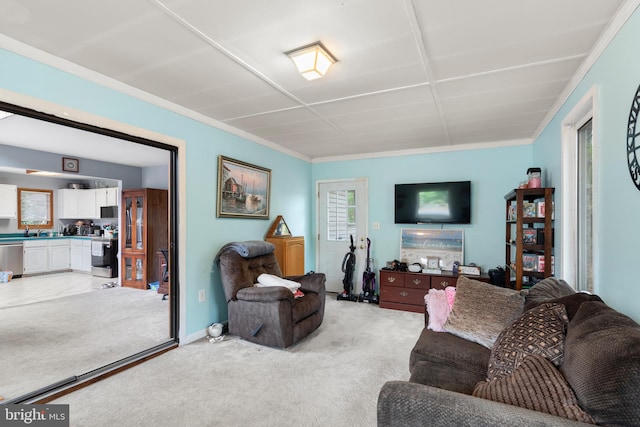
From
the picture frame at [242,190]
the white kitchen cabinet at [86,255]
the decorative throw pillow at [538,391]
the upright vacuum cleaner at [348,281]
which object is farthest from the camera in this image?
the white kitchen cabinet at [86,255]

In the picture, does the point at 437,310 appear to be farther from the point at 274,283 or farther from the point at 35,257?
the point at 35,257

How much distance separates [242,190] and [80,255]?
5536mm

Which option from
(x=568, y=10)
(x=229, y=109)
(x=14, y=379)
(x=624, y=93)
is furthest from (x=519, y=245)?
(x=14, y=379)

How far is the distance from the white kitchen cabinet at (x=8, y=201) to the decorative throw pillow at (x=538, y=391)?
344 inches

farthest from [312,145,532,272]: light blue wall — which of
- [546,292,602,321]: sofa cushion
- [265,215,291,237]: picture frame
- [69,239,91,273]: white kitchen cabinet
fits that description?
[69,239,91,273]: white kitchen cabinet

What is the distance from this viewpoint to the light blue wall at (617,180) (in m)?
Answer: 1.53

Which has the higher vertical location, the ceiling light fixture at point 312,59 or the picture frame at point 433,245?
the ceiling light fixture at point 312,59

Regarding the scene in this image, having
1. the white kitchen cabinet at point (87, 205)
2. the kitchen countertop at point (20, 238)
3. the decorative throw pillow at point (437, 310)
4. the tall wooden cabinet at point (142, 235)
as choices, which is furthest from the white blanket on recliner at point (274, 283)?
the white kitchen cabinet at point (87, 205)

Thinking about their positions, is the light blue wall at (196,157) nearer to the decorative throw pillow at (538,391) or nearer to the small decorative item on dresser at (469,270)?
the small decorative item on dresser at (469,270)

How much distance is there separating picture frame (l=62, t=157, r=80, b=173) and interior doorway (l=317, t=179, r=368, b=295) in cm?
423

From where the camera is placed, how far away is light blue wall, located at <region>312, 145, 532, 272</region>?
4.31m

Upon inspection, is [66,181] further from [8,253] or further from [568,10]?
[568,10]

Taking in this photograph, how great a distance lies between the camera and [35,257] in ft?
21.5

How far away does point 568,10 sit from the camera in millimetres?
1640
